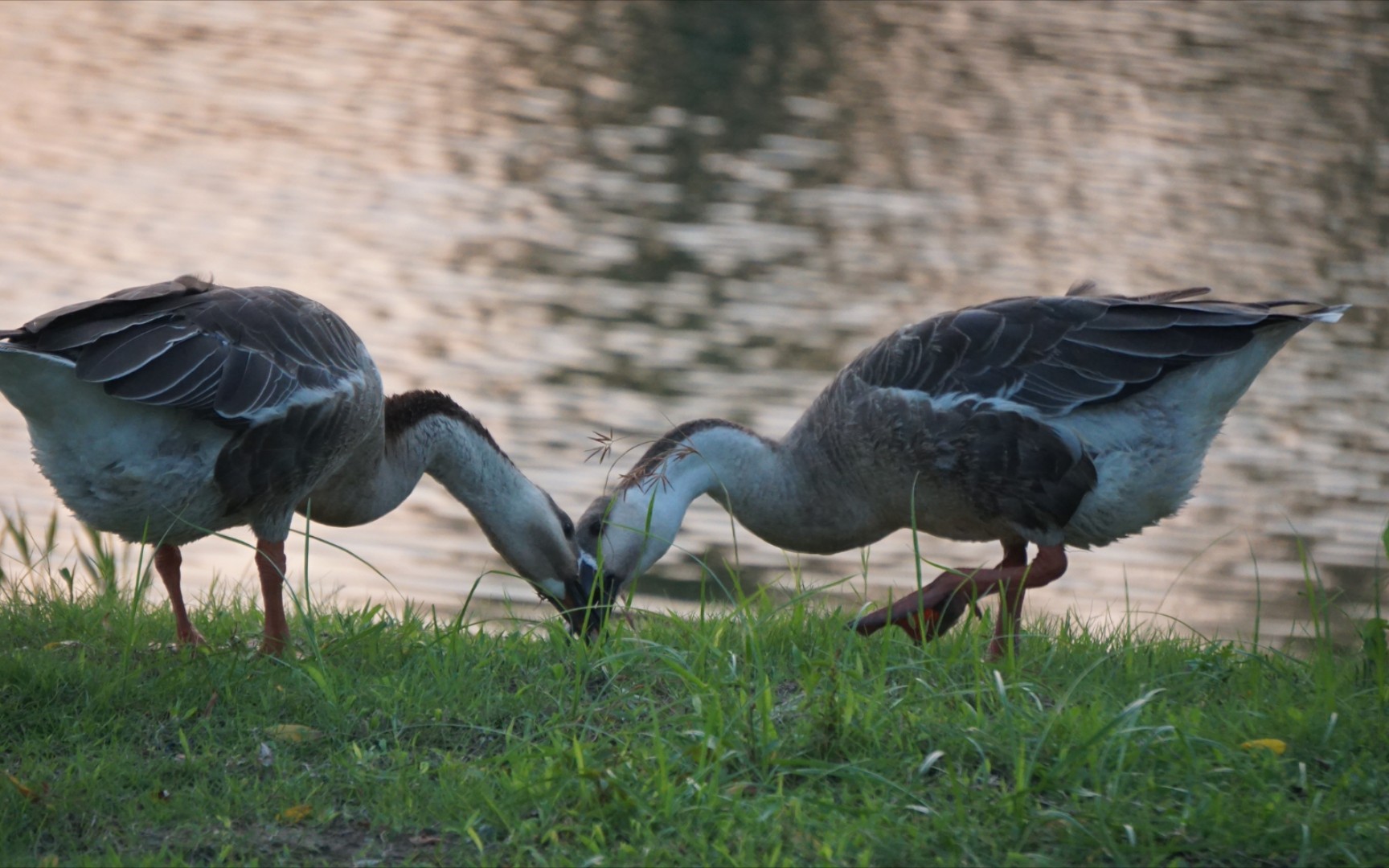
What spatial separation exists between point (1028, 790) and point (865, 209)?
11.9 m

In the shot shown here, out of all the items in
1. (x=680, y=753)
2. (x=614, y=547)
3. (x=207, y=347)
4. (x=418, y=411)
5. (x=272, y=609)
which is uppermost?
(x=207, y=347)

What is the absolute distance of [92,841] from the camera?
365 centimetres

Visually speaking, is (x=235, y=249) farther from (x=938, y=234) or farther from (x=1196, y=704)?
(x=1196, y=704)

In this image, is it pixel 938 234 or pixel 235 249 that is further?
pixel 938 234

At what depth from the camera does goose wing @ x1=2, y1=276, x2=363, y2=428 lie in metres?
4.53

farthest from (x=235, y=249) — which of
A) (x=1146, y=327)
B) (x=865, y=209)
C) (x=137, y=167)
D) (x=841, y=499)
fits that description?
(x=1146, y=327)

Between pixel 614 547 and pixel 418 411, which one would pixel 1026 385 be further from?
pixel 418 411

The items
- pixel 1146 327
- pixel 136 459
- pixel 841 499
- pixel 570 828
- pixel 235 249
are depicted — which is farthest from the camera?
pixel 235 249

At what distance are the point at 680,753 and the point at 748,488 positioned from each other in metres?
2.60

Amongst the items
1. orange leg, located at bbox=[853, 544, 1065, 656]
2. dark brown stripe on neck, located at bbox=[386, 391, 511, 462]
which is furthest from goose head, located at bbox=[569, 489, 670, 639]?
orange leg, located at bbox=[853, 544, 1065, 656]

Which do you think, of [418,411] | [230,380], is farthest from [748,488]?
[230,380]

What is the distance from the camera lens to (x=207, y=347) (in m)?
4.88

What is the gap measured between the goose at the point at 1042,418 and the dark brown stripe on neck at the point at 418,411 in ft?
2.34

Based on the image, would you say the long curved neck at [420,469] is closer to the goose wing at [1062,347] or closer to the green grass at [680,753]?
the green grass at [680,753]
